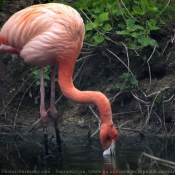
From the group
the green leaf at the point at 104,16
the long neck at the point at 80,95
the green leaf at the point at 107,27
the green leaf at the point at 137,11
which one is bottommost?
the long neck at the point at 80,95

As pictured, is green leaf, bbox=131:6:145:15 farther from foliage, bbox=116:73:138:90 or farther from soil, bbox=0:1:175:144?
foliage, bbox=116:73:138:90

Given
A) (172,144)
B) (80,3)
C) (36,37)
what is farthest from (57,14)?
(172,144)

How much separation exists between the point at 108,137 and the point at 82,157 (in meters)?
0.46

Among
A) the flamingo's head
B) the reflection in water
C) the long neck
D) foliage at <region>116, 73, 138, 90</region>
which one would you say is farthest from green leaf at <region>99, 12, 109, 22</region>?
the reflection in water

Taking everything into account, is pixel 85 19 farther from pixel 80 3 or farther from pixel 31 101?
pixel 31 101

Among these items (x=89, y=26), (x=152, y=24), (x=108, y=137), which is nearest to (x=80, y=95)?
(x=108, y=137)

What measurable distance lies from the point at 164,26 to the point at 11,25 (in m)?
2.62

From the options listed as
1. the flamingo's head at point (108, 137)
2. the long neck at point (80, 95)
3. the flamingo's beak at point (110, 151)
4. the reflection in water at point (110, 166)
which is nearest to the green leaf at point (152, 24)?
the long neck at point (80, 95)

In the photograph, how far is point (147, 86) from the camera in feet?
31.4

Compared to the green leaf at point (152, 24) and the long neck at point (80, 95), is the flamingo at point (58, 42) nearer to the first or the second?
the long neck at point (80, 95)

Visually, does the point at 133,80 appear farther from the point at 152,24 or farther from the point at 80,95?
the point at 80,95

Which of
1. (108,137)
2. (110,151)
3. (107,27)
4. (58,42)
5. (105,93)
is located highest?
(58,42)

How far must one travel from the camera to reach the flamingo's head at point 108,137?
801 centimetres

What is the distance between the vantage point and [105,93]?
9.73 metres
